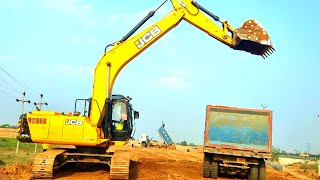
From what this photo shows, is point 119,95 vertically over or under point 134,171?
over

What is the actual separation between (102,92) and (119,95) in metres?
1.19

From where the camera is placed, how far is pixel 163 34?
1522 centimetres

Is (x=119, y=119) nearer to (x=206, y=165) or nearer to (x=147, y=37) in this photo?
(x=147, y=37)

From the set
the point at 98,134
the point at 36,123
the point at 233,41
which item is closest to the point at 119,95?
the point at 98,134

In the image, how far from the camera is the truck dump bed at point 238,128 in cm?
1667

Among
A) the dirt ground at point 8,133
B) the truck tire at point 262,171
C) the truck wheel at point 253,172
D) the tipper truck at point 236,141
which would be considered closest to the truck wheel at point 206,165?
the tipper truck at point 236,141

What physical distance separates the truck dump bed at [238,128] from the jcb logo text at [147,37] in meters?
4.05

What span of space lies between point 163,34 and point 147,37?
26.6 inches

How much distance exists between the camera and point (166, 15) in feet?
50.8

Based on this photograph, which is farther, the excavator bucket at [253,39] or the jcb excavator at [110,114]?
the excavator bucket at [253,39]

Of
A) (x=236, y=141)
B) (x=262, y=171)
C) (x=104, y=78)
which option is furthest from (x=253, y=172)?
(x=104, y=78)

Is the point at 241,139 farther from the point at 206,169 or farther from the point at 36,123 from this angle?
the point at 36,123

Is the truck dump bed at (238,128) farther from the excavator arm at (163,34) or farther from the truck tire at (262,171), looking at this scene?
the excavator arm at (163,34)

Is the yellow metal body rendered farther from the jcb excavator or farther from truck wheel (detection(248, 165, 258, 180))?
truck wheel (detection(248, 165, 258, 180))
